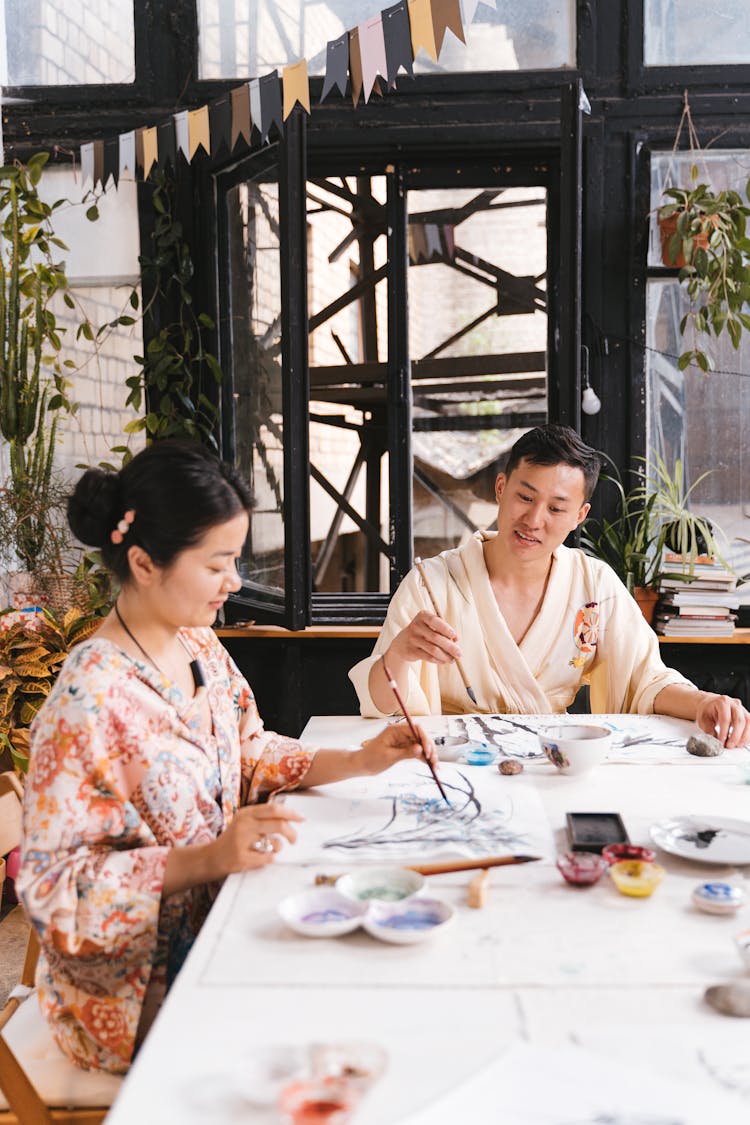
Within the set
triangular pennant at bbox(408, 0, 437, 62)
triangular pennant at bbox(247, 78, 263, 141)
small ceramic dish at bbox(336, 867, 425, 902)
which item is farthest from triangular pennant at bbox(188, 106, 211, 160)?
small ceramic dish at bbox(336, 867, 425, 902)

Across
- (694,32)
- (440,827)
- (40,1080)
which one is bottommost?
(40,1080)

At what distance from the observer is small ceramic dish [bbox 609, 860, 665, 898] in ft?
4.02

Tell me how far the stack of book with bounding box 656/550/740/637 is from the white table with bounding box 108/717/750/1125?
7.48ft

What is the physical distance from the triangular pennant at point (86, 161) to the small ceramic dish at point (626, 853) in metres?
3.19

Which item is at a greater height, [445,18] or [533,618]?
[445,18]

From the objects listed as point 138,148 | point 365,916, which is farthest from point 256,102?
point 365,916

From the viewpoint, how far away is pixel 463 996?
3.25ft

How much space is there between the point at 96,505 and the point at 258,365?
94.7 inches

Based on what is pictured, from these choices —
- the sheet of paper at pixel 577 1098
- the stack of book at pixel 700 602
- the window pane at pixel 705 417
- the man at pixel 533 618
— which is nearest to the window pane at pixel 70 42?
the window pane at pixel 705 417

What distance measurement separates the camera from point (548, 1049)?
89 cm

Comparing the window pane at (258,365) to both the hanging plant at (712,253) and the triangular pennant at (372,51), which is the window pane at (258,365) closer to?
the triangular pennant at (372,51)

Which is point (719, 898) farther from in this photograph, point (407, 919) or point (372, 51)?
point (372, 51)

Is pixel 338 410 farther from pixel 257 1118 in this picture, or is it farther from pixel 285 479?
pixel 257 1118

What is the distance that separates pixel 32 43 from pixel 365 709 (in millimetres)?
3099
